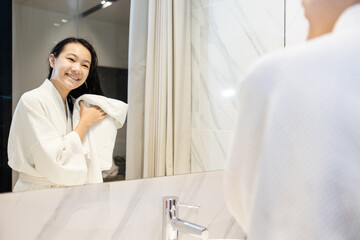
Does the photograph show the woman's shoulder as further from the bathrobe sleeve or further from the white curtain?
the white curtain

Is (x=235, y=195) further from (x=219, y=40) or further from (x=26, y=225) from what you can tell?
(x=219, y=40)

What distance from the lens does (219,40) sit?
1222mm

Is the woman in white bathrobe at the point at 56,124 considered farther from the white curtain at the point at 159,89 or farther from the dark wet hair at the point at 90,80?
the white curtain at the point at 159,89

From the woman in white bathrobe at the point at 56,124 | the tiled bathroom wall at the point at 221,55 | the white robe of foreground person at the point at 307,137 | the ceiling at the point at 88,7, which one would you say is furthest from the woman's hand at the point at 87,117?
the white robe of foreground person at the point at 307,137

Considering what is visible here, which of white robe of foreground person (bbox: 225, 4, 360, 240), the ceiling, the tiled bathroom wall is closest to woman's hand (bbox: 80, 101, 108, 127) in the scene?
the ceiling

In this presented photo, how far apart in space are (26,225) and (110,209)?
210mm

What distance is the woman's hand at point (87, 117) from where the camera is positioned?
2.90 feet

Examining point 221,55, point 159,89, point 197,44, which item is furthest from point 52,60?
point 221,55

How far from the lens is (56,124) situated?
0.85m

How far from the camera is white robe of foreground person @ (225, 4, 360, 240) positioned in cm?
34

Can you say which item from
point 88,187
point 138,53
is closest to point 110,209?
point 88,187

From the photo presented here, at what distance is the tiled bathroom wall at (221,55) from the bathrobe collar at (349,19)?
2.51ft

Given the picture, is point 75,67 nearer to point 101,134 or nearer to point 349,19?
point 101,134

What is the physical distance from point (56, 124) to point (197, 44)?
0.53 m
